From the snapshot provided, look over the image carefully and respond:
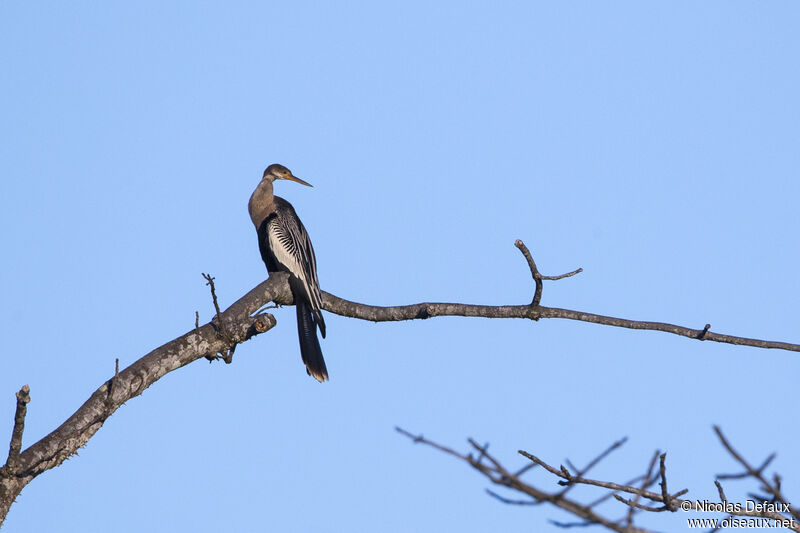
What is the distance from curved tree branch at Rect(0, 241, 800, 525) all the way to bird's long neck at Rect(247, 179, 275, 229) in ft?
5.43

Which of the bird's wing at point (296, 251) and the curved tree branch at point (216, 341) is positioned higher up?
the bird's wing at point (296, 251)

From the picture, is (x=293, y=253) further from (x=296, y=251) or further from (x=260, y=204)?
(x=260, y=204)

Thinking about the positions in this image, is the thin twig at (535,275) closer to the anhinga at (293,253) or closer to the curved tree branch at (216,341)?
the curved tree branch at (216,341)

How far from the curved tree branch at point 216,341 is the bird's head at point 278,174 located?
2.58 metres

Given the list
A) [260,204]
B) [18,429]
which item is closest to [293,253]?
[260,204]

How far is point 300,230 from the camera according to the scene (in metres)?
7.49

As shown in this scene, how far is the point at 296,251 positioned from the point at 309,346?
0.95m

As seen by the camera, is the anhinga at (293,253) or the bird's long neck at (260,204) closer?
the anhinga at (293,253)

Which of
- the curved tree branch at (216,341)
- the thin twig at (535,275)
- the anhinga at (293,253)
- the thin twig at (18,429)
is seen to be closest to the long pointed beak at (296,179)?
the anhinga at (293,253)

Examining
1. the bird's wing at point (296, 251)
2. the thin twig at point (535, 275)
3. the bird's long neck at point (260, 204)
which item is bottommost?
the thin twig at point (535, 275)

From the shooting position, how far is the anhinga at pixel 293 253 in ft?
20.9

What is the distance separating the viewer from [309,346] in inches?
251

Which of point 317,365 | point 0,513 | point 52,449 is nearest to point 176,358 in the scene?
point 52,449

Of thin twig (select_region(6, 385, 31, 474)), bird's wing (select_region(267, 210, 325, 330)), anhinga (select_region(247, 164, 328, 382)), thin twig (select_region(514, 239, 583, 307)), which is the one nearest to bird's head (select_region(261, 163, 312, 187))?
anhinga (select_region(247, 164, 328, 382))
